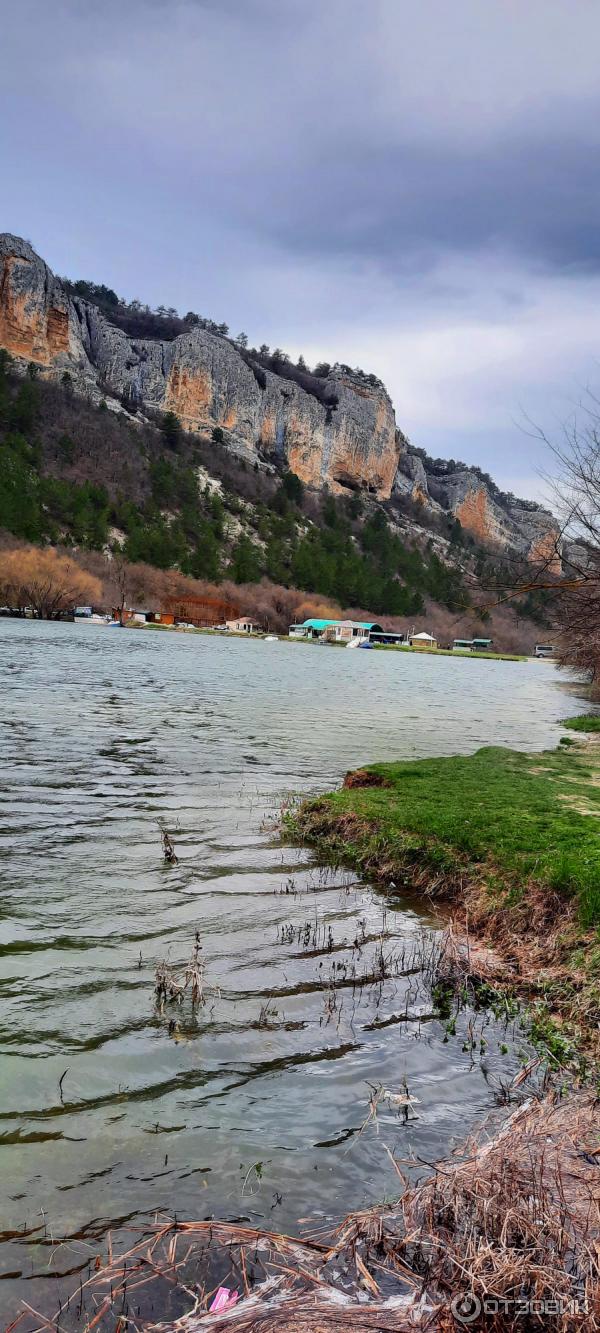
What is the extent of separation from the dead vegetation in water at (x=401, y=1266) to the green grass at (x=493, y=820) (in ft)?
14.7

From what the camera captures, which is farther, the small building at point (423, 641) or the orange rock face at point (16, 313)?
the orange rock face at point (16, 313)

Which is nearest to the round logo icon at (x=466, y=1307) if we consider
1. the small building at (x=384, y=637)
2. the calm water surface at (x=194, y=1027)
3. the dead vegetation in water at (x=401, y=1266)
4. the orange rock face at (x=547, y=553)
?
the dead vegetation in water at (x=401, y=1266)

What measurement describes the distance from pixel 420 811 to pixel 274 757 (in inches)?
317

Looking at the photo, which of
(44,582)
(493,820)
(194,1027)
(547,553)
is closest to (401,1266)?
(194,1027)

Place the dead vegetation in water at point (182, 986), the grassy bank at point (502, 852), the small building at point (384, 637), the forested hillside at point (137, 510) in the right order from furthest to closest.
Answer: the small building at point (384, 637) → the forested hillside at point (137, 510) → the grassy bank at point (502, 852) → the dead vegetation in water at point (182, 986)

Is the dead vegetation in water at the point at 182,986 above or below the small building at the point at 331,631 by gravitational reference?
below

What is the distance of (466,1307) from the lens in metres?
2.90

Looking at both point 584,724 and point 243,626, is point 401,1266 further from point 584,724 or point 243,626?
point 243,626

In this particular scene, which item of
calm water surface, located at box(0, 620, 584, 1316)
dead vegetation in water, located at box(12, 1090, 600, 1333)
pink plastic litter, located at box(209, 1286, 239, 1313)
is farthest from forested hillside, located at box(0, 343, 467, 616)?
pink plastic litter, located at box(209, 1286, 239, 1313)

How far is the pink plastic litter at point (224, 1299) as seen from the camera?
3.08 meters

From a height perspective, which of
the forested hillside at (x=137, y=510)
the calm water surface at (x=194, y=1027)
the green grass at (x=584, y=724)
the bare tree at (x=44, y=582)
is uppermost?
the forested hillside at (x=137, y=510)

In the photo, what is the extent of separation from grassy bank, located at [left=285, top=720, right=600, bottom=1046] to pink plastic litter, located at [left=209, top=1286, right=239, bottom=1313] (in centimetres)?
379

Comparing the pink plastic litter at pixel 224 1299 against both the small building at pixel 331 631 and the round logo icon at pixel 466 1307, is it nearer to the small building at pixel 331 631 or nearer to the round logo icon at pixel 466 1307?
the round logo icon at pixel 466 1307

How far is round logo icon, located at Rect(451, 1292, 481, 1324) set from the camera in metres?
2.84
